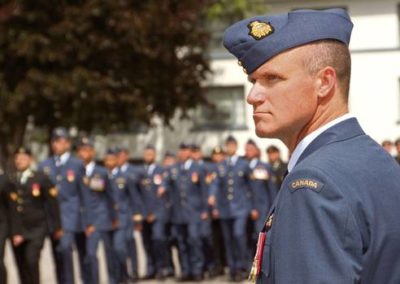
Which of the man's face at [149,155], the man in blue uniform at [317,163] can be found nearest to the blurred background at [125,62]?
the man's face at [149,155]

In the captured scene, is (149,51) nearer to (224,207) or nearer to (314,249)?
(224,207)

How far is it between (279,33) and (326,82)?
0.59 ft

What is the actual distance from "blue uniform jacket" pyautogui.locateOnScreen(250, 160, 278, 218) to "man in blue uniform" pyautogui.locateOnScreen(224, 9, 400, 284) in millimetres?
13250

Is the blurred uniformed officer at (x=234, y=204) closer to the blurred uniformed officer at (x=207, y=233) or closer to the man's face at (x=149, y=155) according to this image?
the blurred uniformed officer at (x=207, y=233)

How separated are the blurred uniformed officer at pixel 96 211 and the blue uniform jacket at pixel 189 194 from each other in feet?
6.74

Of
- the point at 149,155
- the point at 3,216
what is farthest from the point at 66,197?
the point at 149,155

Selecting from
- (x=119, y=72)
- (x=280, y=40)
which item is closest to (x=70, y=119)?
(x=119, y=72)

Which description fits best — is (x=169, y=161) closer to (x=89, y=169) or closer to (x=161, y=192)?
(x=161, y=192)

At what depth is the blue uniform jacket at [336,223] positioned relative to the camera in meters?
2.51

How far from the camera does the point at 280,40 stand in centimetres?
282

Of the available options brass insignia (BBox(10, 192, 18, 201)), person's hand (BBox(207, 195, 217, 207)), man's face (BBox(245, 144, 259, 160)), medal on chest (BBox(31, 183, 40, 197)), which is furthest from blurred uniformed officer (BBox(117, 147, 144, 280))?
brass insignia (BBox(10, 192, 18, 201))

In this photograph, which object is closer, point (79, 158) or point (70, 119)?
point (79, 158)

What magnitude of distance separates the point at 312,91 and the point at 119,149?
561 inches

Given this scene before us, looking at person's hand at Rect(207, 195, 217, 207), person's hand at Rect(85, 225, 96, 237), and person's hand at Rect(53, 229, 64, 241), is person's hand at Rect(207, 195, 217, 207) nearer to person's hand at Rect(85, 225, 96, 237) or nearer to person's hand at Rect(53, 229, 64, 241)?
person's hand at Rect(85, 225, 96, 237)
